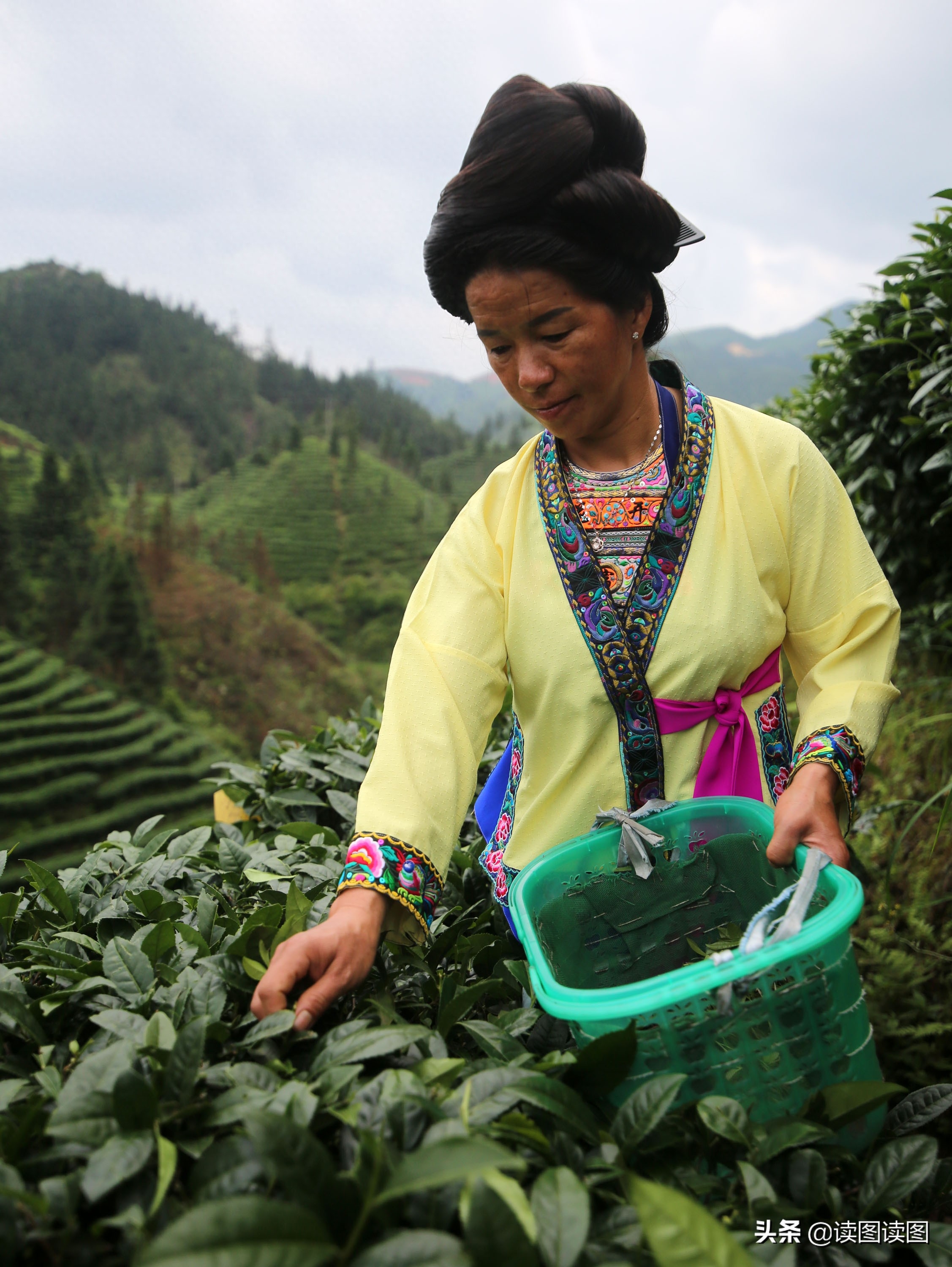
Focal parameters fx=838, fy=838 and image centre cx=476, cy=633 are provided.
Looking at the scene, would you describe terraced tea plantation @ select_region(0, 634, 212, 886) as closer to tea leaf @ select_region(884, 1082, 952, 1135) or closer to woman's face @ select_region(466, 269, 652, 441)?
woman's face @ select_region(466, 269, 652, 441)

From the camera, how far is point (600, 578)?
1244 mm

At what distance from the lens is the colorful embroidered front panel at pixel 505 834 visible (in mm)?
1343

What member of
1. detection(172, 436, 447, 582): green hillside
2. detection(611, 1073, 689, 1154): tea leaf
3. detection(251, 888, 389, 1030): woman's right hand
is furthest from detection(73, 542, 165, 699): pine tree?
detection(611, 1073, 689, 1154): tea leaf

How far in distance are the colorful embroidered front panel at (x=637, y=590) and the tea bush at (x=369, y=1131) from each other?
366mm

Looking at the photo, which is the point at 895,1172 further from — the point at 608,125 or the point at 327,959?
the point at 608,125

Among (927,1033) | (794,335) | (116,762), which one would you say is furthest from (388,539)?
(794,335)

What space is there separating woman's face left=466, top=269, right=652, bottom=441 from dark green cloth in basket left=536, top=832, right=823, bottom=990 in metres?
0.66

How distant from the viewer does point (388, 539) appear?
9.66 metres

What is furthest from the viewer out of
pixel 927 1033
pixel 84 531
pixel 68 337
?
pixel 68 337

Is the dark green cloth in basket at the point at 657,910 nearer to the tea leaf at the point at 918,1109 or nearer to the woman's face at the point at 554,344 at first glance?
the tea leaf at the point at 918,1109

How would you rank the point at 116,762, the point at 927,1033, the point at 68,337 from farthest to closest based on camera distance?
the point at 68,337 → the point at 116,762 → the point at 927,1033

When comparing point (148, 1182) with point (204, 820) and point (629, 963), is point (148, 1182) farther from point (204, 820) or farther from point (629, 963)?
point (204, 820)

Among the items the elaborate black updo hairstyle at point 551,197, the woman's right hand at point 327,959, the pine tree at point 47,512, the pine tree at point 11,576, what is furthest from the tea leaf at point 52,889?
the pine tree at point 47,512

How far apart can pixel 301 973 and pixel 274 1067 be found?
0.10 meters
